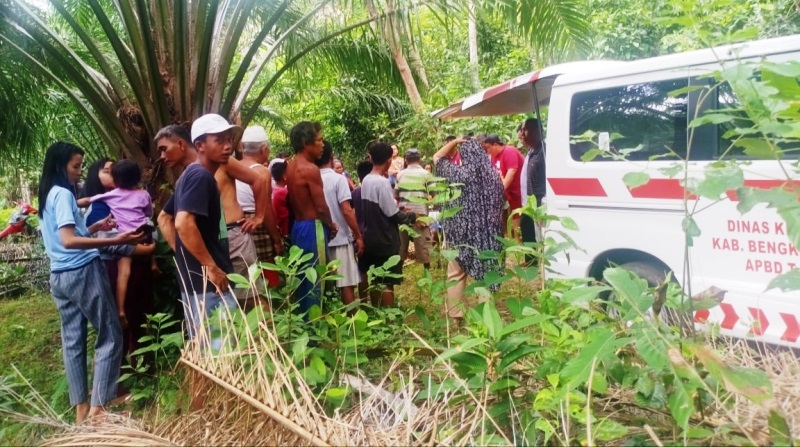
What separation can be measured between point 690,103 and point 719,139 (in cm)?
26

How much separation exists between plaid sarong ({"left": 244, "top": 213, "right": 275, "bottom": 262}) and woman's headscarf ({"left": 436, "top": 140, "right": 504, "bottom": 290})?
125 centimetres

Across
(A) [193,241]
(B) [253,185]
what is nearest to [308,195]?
(B) [253,185]

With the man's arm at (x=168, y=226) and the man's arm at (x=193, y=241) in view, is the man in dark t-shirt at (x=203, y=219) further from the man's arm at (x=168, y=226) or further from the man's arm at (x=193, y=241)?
the man's arm at (x=168, y=226)

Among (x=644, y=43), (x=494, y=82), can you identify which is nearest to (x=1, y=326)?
(x=494, y=82)

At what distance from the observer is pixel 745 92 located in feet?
4.24

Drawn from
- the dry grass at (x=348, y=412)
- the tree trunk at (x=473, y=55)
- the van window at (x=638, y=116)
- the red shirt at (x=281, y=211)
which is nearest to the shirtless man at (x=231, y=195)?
the red shirt at (x=281, y=211)

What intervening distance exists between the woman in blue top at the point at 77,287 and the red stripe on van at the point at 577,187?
2692mm

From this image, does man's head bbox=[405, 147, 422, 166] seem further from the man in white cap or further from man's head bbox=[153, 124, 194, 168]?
man's head bbox=[153, 124, 194, 168]

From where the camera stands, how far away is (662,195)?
3.50 m

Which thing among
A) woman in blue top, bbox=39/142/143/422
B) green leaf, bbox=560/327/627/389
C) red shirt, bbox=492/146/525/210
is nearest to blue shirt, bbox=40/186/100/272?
woman in blue top, bbox=39/142/143/422

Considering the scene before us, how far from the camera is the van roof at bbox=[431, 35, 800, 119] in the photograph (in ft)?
10.0

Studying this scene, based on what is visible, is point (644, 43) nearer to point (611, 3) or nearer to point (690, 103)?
point (611, 3)

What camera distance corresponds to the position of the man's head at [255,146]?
4254 mm

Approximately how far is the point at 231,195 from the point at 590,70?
2409mm
